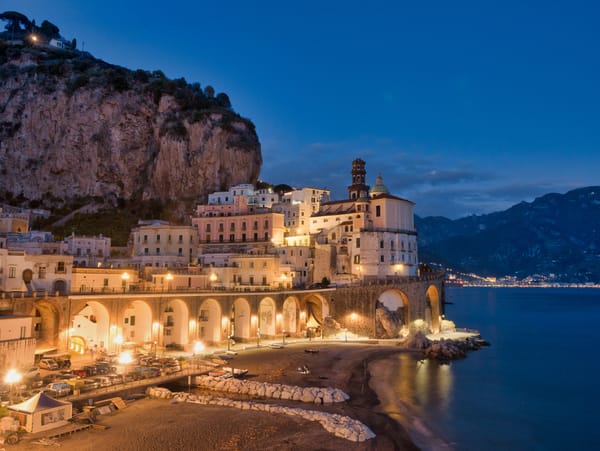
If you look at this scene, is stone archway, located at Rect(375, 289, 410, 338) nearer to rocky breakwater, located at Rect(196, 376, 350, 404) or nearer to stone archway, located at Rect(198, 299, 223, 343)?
stone archway, located at Rect(198, 299, 223, 343)

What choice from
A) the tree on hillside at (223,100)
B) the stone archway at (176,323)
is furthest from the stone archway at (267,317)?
the tree on hillside at (223,100)

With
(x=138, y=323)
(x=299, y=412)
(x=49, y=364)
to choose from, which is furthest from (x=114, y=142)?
(x=299, y=412)

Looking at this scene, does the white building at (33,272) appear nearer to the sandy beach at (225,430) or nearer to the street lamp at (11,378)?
the street lamp at (11,378)

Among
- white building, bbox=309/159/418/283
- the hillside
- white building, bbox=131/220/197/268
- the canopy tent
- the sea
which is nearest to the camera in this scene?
the canopy tent

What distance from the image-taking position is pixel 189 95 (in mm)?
121750

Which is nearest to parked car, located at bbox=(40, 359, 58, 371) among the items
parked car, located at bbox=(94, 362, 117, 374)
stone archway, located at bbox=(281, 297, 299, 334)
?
parked car, located at bbox=(94, 362, 117, 374)

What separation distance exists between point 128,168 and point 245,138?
27.5 meters

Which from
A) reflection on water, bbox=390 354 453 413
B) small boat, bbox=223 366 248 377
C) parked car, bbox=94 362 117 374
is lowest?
reflection on water, bbox=390 354 453 413

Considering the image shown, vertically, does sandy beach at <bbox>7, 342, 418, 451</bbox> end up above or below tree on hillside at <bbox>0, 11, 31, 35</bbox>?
below

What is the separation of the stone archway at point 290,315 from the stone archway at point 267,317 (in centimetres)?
289

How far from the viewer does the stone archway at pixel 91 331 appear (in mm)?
45188

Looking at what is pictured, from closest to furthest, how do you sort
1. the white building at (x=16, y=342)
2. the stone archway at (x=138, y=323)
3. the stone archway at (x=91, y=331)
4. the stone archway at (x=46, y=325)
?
the white building at (x=16, y=342), the stone archway at (x=46, y=325), the stone archway at (x=91, y=331), the stone archway at (x=138, y=323)

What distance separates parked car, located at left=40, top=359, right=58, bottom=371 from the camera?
3791 centimetres

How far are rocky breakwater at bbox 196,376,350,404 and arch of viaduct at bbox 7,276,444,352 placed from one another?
11968 mm
